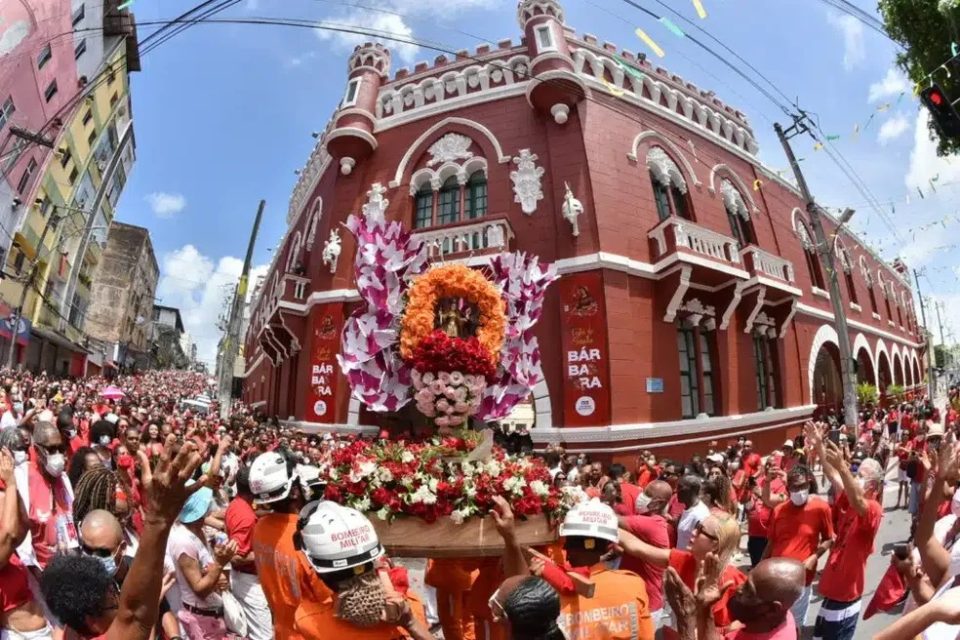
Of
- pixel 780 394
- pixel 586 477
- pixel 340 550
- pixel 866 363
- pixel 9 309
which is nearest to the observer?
pixel 340 550

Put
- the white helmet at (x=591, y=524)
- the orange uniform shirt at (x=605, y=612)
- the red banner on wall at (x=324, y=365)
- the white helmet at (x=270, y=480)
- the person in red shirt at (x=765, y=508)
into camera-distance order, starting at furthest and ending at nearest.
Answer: the red banner on wall at (x=324, y=365)
the person in red shirt at (x=765, y=508)
the white helmet at (x=270, y=480)
the white helmet at (x=591, y=524)
the orange uniform shirt at (x=605, y=612)

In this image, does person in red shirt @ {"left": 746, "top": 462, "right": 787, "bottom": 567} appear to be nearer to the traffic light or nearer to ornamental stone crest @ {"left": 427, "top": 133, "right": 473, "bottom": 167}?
the traffic light

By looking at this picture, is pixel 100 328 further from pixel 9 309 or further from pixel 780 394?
pixel 780 394

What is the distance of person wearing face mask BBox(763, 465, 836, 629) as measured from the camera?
4410 millimetres

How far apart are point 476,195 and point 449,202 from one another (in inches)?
32.2

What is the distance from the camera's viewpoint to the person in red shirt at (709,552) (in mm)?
2822

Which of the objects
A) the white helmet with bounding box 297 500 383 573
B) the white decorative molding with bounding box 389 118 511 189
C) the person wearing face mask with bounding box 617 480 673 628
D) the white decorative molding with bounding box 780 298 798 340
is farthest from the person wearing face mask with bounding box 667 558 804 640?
the white decorative molding with bounding box 780 298 798 340

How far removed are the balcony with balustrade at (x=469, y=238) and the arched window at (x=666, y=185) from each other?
14.9ft

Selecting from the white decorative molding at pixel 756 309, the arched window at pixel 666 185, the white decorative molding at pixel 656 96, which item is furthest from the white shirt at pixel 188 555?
the white decorative molding at pixel 756 309

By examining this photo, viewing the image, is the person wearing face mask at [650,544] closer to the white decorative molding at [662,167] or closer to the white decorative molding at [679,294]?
the white decorative molding at [679,294]

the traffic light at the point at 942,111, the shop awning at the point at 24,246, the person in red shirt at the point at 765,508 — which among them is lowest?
the person in red shirt at the point at 765,508

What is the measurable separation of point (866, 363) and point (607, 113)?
17.8 metres

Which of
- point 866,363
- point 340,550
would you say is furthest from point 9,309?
point 866,363

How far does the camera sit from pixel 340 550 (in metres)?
2.20
